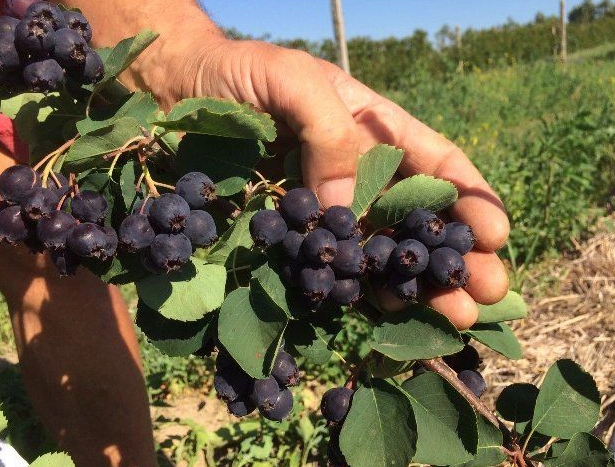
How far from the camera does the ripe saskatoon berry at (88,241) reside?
96 cm

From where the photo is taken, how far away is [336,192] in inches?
56.1

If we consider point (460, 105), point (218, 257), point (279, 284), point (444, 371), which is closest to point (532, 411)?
point (444, 371)

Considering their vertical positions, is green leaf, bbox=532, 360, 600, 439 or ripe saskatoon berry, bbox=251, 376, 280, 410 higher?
ripe saskatoon berry, bbox=251, 376, 280, 410

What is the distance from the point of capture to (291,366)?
47.4 inches

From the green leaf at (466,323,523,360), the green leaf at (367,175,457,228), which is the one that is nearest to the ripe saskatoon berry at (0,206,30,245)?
the green leaf at (367,175,457,228)

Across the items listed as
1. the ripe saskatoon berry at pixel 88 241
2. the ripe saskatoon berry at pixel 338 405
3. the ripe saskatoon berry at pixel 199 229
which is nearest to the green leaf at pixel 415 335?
the ripe saskatoon berry at pixel 338 405

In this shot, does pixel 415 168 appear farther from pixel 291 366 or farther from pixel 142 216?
pixel 142 216

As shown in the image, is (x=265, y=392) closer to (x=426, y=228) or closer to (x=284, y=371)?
(x=284, y=371)

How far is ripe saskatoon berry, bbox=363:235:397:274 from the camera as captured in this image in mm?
1175

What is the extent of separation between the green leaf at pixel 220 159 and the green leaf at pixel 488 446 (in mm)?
702

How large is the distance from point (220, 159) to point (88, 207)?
28 centimetres

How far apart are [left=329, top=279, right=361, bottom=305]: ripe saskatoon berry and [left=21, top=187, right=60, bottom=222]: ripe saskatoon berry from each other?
Answer: 1.70 ft

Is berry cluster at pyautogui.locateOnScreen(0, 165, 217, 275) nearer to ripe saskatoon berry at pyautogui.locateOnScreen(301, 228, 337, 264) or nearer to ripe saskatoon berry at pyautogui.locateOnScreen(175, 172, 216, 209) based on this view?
ripe saskatoon berry at pyautogui.locateOnScreen(175, 172, 216, 209)

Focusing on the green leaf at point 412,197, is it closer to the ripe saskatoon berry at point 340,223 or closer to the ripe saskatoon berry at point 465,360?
the ripe saskatoon berry at point 340,223
